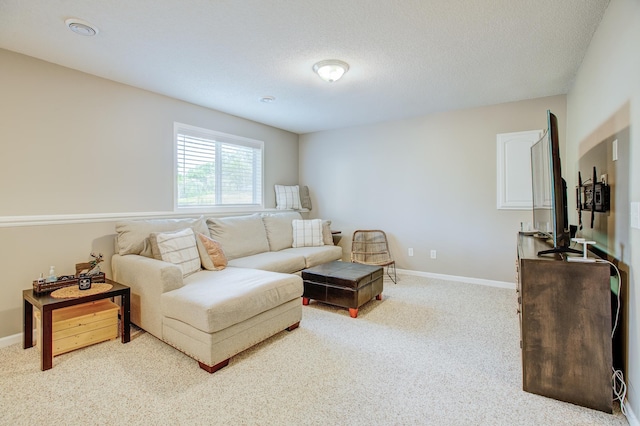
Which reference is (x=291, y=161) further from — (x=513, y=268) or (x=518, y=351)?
(x=518, y=351)

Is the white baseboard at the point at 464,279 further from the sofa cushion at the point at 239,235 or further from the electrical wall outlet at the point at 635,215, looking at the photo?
the electrical wall outlet at the point at 635,215

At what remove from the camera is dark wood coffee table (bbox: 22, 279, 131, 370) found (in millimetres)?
2084

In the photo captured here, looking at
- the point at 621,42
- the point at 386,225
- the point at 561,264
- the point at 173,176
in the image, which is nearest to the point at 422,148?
the point at 386,225

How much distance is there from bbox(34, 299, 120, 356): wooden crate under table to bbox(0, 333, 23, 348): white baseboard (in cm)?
24

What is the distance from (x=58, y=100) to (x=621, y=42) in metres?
4.14

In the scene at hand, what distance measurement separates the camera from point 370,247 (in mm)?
4867

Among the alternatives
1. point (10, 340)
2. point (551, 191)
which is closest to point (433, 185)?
point (551, 191)

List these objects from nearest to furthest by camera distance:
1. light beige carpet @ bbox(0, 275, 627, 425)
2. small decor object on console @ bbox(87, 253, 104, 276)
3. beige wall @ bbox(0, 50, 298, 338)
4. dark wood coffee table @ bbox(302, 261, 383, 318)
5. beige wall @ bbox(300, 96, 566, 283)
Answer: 1. light beige carpet @ bbox(0, 275, 627, 425)
2. beige wall @ bbox(0, 50, 298, 338)
3. small decor object on console @ bbox(87, 253, 104, 276)
4. dark wood coffee table @ bbox(302, 261, 383, 318)
5. beige wall @ bbox(300, 96, 566, 283)

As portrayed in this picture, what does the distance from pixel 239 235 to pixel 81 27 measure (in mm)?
2407

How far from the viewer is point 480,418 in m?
1.63

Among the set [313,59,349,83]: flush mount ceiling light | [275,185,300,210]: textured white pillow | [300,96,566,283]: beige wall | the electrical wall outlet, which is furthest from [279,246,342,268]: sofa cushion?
the electrical wall outlet

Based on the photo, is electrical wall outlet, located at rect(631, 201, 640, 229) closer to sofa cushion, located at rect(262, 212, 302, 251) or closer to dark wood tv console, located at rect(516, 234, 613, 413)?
dark wood tv console, located at rect(516, 234, 613, 413)

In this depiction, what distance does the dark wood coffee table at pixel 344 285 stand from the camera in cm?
305

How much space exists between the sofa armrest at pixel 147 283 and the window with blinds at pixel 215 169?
4.10 feet
